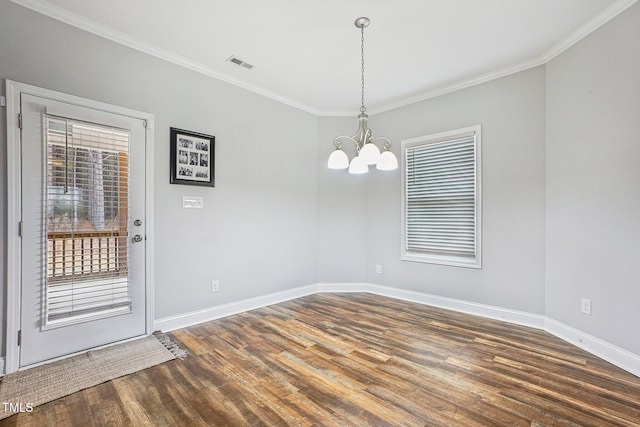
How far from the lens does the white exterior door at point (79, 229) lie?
2.33 meters

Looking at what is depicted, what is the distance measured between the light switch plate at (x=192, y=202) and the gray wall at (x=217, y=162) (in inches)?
1.9

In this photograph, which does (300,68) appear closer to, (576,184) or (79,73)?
(79,73)

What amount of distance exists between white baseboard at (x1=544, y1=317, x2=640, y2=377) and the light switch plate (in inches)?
154

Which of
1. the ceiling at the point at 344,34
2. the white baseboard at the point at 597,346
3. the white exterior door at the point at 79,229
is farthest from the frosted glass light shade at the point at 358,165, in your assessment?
the white baseboard at the point at 597,346

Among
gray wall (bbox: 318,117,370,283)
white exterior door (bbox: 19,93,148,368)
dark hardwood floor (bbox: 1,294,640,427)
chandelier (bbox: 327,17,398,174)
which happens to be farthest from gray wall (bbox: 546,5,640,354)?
white exterior door (bbox: 19,93,148,368)

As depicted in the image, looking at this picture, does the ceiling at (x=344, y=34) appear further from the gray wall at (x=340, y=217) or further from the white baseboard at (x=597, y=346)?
the white baseboard at (x=597, y=346)

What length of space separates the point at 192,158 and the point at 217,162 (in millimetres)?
304

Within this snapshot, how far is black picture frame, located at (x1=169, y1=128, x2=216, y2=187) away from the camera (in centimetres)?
312

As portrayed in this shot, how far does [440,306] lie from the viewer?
3.88 meters

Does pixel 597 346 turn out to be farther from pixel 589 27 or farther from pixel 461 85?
pixel 461 85

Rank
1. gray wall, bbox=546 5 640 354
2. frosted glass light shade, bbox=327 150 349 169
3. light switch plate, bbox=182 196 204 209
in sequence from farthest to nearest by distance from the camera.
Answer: light switch plate, bbox=182 196 204 209
frosted glass light shade, bbox=327 150 349 169
gray wall, bbox=546 5 640 354

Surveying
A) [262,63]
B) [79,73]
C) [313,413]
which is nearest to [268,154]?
[262,63]

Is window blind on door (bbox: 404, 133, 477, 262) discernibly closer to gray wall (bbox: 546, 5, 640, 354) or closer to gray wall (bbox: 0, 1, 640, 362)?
gray wall (bbox: 0, 1, 640, 362)

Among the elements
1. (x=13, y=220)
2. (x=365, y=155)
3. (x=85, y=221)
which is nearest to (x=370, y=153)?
(x=365, y=155)
